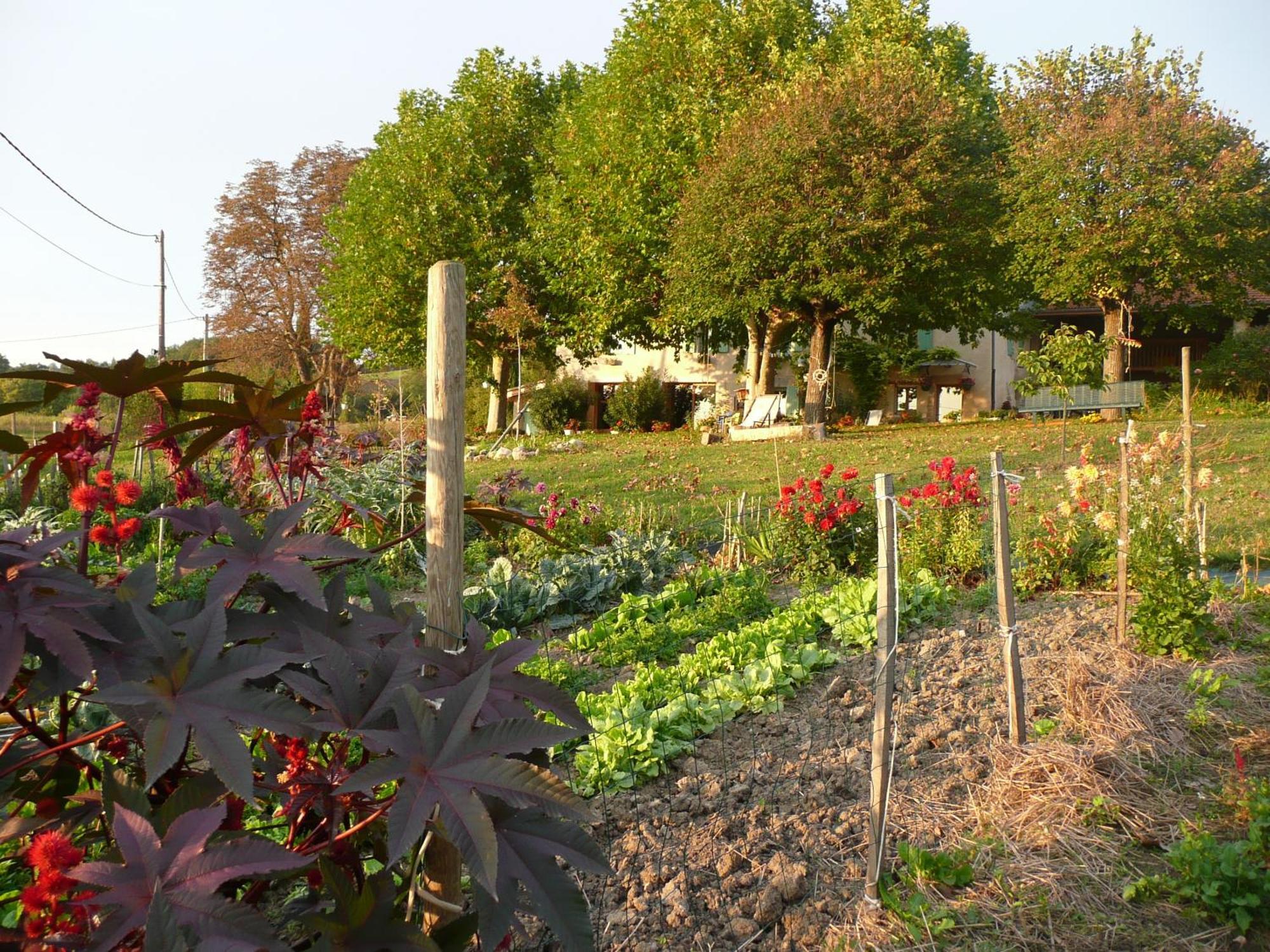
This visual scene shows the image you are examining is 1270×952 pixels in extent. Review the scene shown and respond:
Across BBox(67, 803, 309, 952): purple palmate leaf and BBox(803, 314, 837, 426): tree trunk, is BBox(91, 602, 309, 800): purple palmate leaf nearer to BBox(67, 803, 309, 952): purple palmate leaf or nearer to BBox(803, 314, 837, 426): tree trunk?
BBox(67, 803, 309, 952): purple palmate leaf

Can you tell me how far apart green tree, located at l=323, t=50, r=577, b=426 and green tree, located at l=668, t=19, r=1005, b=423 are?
5.64 metres

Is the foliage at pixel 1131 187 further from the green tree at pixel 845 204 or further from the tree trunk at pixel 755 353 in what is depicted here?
the tree trunk at pixel 755 353

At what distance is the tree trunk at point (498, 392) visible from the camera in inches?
975

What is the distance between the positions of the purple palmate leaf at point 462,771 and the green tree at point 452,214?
2079cm

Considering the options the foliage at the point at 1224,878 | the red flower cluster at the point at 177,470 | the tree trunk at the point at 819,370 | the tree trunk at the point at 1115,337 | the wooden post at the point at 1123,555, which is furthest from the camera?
the tree trunk at the point at 1115,337

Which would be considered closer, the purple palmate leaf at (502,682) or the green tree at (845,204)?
the purple palmate leaf at (502,682)

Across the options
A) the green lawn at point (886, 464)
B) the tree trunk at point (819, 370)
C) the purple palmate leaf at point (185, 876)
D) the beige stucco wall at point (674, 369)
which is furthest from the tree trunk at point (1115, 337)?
the purple palmate leaf at point (185, 876)

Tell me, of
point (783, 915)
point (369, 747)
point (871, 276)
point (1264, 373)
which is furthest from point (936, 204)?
point (369, 747)

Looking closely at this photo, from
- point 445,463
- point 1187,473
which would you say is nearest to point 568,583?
point 1187,473

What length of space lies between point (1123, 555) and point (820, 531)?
7.49 ft

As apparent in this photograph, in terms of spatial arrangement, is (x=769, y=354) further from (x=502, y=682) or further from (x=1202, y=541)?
(x=502, y=682)

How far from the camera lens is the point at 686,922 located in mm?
2414

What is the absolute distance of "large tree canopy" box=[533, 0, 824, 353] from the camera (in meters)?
20.1

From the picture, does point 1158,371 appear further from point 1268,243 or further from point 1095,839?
point 1095,839
